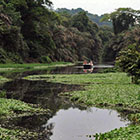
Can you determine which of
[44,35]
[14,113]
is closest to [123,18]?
[44,35]

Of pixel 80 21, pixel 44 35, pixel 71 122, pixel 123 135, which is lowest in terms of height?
pixel 71 122

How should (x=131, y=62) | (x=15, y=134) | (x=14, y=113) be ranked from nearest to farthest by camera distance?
(x=15, y=134)
(x=14, y=113)
(x=131, y=62)

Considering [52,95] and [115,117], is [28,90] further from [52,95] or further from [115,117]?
[115,117]

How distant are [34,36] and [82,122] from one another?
6618 cm

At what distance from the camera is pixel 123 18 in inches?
4247

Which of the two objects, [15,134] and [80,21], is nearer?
[15,134]

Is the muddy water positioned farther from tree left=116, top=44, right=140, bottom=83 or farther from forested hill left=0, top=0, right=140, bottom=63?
forested hill left=0, top=0, right=140, bottom=63

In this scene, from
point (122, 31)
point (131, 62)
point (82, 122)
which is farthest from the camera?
point (122, 31)

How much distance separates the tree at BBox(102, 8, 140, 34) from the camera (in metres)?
106

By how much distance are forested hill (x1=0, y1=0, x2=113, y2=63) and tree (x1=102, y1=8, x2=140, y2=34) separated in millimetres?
14153

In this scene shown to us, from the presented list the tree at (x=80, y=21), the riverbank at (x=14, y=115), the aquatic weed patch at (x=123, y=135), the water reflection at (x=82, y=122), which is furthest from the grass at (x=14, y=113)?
the tree at (x=80, y=21)

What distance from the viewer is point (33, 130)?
1129 centimetres

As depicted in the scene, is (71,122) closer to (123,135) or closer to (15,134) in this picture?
(15,134)

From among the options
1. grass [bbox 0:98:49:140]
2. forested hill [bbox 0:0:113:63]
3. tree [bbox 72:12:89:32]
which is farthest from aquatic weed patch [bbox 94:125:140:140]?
tree [bbox 72:12:89:32]
